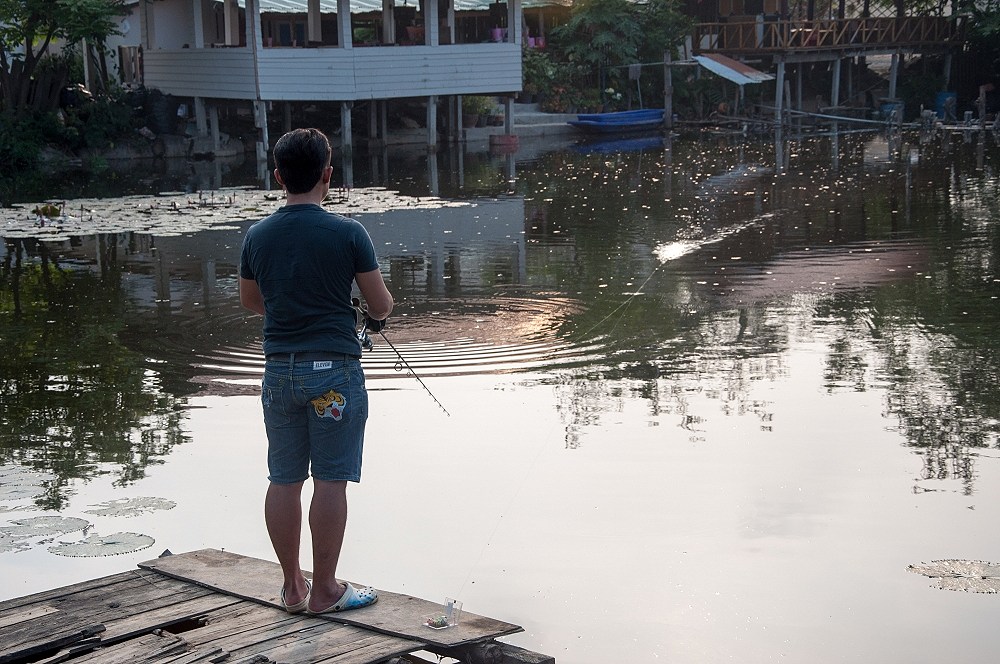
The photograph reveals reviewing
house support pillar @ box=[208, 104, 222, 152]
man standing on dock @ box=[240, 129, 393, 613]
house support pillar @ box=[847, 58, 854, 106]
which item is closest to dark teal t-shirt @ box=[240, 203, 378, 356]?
man standing on dock @ box=[240, 129, 393, 613]

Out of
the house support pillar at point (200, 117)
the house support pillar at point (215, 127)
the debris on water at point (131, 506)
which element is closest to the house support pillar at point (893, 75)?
the house support pillar at point (215, 127)

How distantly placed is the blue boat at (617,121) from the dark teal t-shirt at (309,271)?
3524 cm

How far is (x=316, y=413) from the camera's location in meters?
4.52

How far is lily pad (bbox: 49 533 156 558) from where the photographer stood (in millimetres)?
6016

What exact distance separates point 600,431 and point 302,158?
3773 millimetres

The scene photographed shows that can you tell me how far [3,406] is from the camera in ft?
28.6

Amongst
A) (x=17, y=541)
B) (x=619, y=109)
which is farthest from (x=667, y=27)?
(x=17, y=541)

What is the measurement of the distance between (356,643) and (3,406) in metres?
5.25

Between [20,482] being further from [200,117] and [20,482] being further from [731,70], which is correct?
[731,70]

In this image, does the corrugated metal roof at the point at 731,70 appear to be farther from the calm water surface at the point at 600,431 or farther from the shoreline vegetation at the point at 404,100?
the calm water surface at the point at 600,431

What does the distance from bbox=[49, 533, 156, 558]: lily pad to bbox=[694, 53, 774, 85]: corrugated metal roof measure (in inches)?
1351

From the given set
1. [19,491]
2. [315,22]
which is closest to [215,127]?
[315,22]

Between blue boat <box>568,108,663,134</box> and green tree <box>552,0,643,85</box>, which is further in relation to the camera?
green tree <box>552,0,643,85</box>

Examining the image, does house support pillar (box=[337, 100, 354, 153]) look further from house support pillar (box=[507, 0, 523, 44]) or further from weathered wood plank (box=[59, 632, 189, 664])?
weathered wood plank (box=[59, 632, 189, 664])
